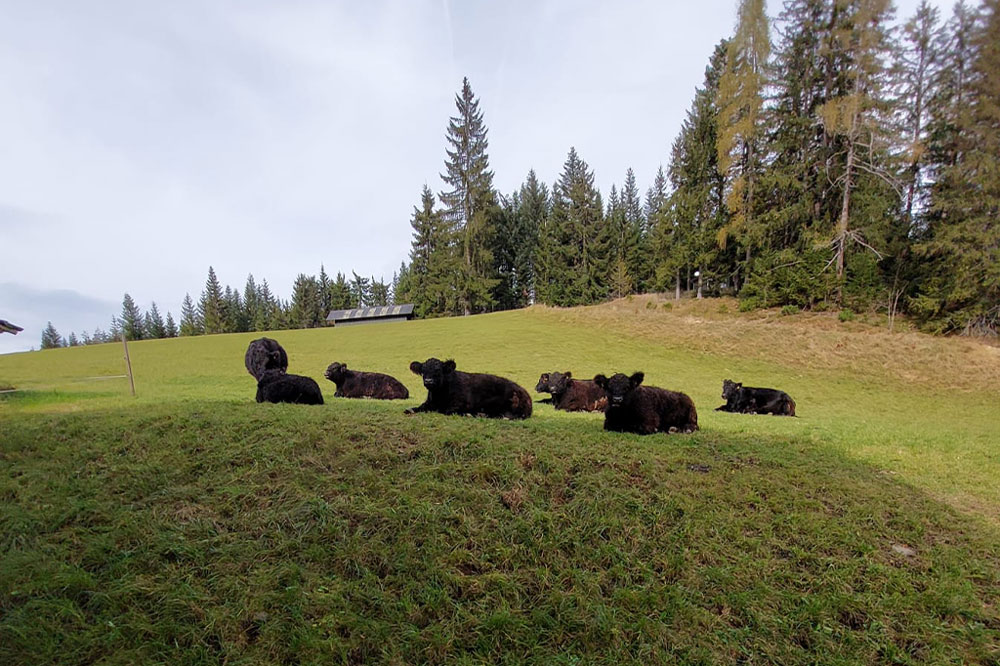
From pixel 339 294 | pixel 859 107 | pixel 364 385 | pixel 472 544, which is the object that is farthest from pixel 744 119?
pixel 339 294

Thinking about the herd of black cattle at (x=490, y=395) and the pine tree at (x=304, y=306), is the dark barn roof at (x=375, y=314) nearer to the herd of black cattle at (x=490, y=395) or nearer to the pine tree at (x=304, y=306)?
the pine tree at (x=304, y=306)

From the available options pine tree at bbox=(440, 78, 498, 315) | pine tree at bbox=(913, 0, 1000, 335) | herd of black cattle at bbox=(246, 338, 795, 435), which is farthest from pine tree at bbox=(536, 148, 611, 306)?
herd of black cattle at bbox=(246, 338, 795, 435)

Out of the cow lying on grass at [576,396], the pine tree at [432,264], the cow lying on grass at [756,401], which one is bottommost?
the cow lying on grass at [756,401]

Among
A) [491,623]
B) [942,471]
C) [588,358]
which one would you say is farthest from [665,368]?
[491,623]

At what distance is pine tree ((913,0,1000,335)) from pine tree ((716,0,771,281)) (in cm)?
862

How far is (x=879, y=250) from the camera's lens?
2344 centimetres

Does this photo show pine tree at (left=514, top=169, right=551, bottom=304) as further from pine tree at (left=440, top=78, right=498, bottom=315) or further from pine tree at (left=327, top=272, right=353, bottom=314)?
pine tree at (left=327, top=272, right=353, bottom=314)

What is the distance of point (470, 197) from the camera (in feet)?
163

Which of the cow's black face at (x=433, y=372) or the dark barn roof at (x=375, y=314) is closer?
the cow's black face at (x=433, y=372)

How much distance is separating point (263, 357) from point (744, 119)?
104 ft

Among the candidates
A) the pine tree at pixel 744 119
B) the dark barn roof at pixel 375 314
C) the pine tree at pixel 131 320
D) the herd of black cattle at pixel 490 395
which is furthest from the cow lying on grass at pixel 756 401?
the pine tree at pixel 131 320

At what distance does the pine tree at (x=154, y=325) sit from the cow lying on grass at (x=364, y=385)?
81132 millimetres

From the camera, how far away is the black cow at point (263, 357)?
27.3ft

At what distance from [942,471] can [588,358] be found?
49.0ft
